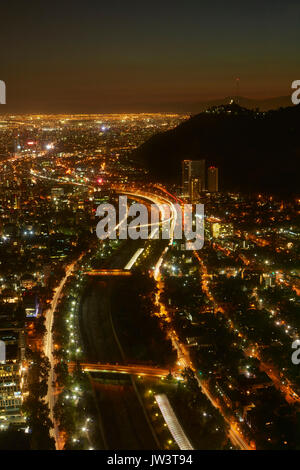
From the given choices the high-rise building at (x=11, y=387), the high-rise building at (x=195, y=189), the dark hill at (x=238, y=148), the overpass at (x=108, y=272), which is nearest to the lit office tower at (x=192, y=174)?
the high-rise building at (x=195, y=189)

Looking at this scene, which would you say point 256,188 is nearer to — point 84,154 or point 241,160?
point 241,160

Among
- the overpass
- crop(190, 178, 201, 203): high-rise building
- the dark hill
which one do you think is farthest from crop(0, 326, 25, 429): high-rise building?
the dark hill

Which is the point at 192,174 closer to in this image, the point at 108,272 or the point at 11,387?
the point at 108,272

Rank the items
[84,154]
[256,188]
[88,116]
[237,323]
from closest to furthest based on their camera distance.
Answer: [237,323] → [256,188] → [84,154] → [88,116]

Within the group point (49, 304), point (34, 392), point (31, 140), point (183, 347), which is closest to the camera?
point (34, 392)

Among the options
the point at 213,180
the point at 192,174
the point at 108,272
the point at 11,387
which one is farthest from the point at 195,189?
the point at 11,387

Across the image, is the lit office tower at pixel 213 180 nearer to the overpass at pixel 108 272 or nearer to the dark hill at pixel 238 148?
the dark hill at pixel 238 148

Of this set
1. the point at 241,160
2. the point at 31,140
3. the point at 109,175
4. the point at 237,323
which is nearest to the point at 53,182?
the point at 109,175
